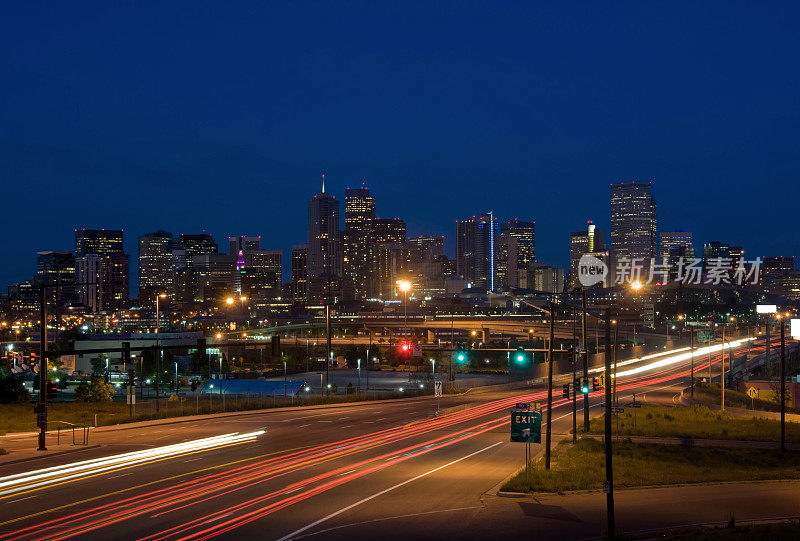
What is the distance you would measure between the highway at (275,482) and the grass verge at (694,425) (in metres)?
3.78

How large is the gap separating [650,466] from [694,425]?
1757 centimetres

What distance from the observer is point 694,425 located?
48.8 metres

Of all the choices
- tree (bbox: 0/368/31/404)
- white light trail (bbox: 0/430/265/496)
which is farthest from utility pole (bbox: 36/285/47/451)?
tree (bbox: 0/368/31/404)

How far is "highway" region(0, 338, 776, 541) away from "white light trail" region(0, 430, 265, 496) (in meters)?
0.07

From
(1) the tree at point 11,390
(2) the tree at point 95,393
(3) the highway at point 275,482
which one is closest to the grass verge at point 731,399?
(3) the highway at point 275,482

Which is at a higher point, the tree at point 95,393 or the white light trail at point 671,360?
the tree at point 95,393

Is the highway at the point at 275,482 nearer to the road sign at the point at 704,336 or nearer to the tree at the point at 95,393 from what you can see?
the tree at the point at 95,393

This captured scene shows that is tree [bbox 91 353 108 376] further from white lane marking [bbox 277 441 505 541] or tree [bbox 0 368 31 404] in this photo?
white lane marking [bbox 277 441 505 541]

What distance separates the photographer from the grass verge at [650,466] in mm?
28750

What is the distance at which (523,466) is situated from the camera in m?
33.8

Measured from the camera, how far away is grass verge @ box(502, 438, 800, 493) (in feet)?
94.3

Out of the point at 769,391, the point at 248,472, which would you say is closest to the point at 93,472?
the point at 248,472

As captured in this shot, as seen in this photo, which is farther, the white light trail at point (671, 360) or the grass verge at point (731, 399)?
the white light trail at point (671, 360)

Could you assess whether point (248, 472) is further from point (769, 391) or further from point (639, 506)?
point (769, 391)
